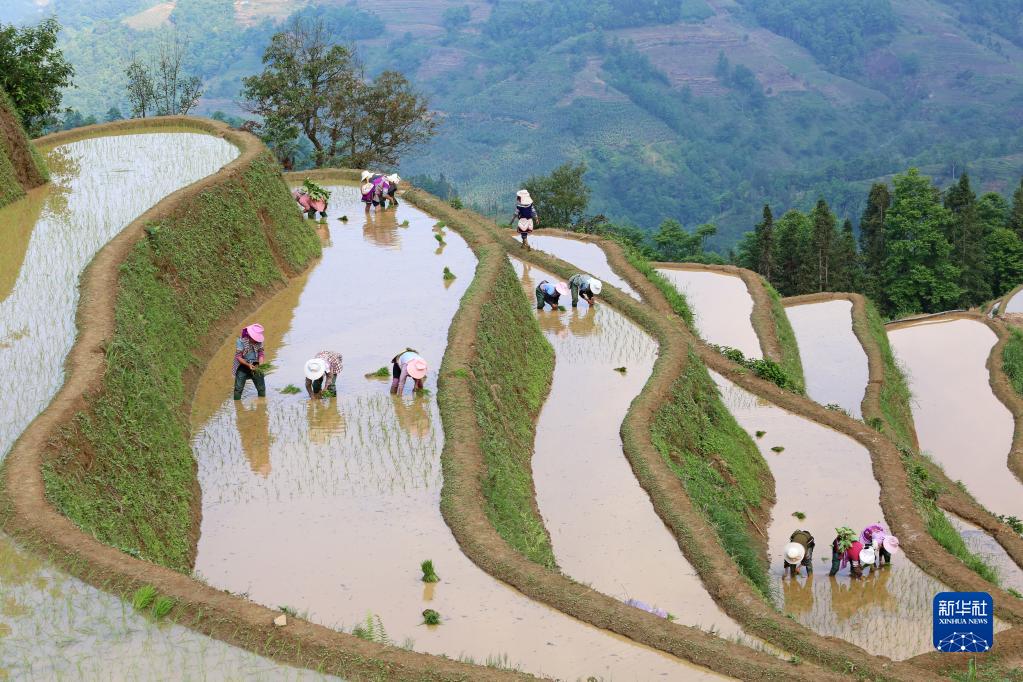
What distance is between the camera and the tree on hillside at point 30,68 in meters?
30.6

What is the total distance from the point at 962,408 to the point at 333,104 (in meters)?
23.1

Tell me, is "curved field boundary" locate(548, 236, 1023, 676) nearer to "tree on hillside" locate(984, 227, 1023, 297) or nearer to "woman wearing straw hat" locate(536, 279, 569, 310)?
"woman wearing straw hat" locate(536, 279, 569, 310)

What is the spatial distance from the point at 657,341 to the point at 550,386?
2.90m

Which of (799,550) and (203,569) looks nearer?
(203,569)

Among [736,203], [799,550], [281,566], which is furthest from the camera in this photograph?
[736,203]

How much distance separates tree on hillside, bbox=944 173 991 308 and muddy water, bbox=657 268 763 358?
93.5ft

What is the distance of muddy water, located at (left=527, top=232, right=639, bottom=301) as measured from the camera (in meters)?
26.7

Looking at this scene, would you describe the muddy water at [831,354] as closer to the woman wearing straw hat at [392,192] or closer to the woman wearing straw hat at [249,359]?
the woman wearing straw hat at [392,192]

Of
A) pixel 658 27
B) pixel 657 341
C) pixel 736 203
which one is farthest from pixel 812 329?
pixel 658 27

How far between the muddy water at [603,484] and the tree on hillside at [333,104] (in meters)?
21.7

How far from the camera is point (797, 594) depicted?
47.1 feet

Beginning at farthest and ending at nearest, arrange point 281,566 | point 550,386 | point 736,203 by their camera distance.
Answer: point 736,203 < point 550,386 < point 281,566

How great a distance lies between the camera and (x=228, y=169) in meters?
21.1

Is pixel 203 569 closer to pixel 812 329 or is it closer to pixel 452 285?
A: pixel 452 285
